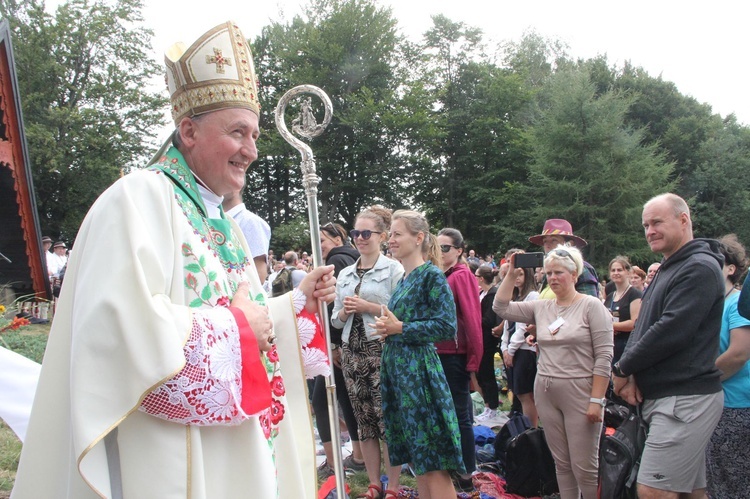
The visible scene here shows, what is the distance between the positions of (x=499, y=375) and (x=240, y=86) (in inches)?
314

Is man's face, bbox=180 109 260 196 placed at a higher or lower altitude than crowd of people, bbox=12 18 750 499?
higher

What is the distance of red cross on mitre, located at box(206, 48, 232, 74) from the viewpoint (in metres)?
2.01

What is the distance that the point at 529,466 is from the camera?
4.60 meters

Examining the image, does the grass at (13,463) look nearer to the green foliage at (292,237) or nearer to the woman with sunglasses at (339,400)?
the woman with sunglasses at (339,400)

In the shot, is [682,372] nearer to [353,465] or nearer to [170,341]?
[170,341]

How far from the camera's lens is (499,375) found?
30.4ft

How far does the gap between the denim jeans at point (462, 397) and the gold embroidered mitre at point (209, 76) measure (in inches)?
127

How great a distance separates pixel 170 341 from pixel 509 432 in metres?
4.27

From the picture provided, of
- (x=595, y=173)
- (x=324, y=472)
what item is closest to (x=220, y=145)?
(x=324, y=472)

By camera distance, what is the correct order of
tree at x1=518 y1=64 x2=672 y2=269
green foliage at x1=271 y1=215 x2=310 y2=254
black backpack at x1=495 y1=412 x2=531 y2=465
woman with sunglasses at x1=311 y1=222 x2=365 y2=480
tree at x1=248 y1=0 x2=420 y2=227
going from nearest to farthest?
woman with sunglasses at x1=311 y1=222 x2=365 y2=480 → black backpack at x1=495 y1=412 x2=531 y2=465 → tree at x1=518 y1=64 x2=672 y2=269 → green foliage at x1=271 y1=215 x2=310 y2=254 → tree at x1=248 y1=0 x2=420 y2=227

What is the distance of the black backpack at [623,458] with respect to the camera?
141 inches

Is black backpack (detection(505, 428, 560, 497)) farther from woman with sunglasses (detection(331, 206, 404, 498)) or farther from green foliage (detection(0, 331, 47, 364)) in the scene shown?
green foliage (detection(0, 331, 47, 364))

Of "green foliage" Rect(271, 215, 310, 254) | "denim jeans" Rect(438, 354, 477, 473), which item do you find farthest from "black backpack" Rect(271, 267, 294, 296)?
"green foliage" Rect(271, 215, 310, 254)

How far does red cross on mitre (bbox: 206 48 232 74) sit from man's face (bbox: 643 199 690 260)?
254cm
